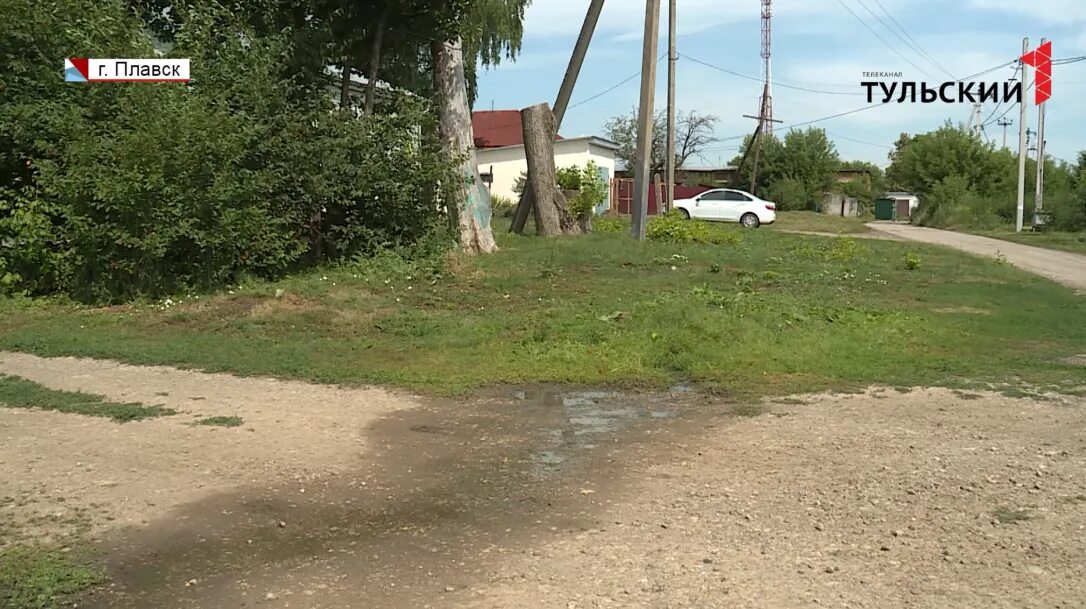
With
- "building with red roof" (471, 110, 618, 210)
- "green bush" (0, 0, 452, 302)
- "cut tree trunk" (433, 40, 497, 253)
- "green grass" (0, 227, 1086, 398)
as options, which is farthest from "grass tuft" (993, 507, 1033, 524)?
"building with red roof" (471, 110, 618, 210)

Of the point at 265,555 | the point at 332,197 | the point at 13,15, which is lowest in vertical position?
the point at 265,555

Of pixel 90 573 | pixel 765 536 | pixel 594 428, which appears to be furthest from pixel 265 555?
pixel 594 428

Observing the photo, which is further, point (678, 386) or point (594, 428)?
point (678, 386)

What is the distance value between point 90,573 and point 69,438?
103 inches

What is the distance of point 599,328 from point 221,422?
15.1ft

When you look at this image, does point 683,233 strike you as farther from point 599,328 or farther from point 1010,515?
point 1010,515

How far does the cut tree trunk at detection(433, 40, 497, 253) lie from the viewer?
1694 centimetres

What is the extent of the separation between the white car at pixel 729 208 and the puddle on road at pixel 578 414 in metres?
28.2

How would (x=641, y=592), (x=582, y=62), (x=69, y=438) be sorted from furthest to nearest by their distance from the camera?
1. (x=582, y=62)
2. (x=69, y=438)
3. (x=641, y=592)

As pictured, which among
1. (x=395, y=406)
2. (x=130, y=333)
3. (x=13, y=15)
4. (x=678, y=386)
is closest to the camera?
(x=395, y=406)

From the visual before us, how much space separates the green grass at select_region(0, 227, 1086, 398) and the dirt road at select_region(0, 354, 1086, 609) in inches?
38.3

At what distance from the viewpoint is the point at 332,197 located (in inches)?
571

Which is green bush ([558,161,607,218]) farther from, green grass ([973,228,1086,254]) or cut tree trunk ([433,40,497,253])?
green grass ([973,228,1086,254])

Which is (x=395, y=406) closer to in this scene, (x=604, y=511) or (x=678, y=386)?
(x=678, y=386)
